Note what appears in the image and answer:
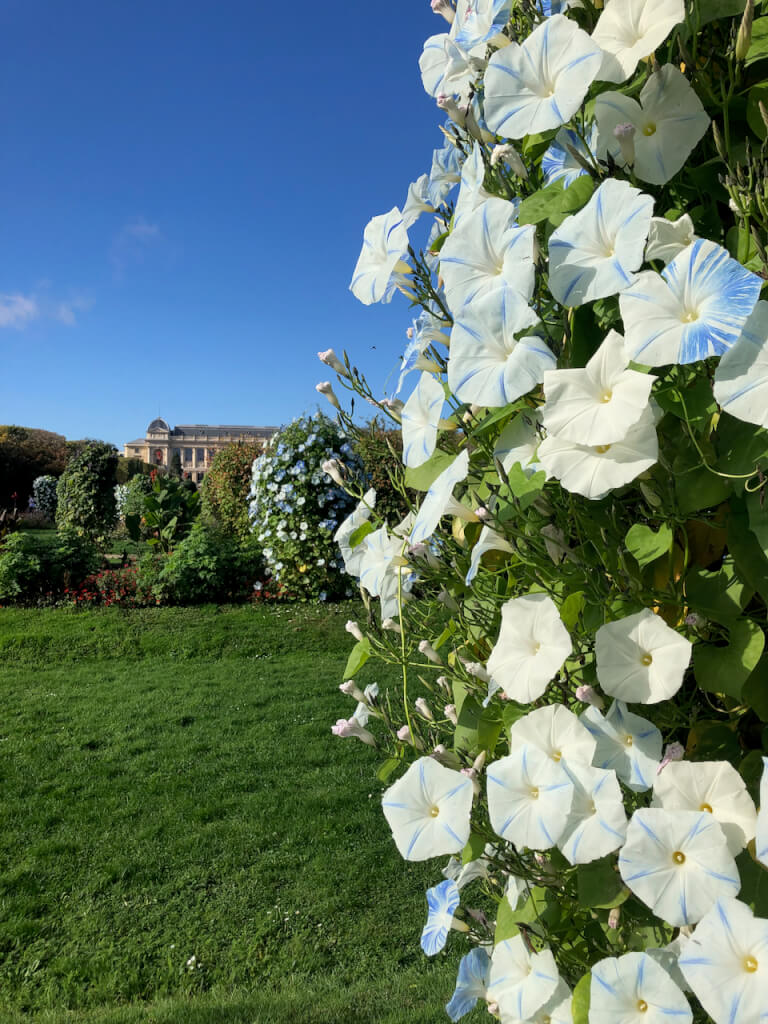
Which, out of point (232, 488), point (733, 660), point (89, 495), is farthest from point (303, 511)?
point (733, 660)

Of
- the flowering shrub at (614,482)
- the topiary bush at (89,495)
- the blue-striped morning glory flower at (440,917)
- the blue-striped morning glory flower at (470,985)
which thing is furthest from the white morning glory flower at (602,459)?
the topiary bush at (89,495)

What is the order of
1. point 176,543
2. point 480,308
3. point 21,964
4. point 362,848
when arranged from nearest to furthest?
point 480,308 < point 21,964 < point 362,848 < point 176,543

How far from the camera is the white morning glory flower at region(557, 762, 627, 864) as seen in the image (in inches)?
30.8

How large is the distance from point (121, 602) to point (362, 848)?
6.02 metres

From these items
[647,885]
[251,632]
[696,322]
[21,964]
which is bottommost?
[21,964]

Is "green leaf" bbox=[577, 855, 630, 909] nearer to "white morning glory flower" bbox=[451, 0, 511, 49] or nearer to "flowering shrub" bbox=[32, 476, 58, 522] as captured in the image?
"white morning glory flower" bbox=[451, 0, 511, 49]

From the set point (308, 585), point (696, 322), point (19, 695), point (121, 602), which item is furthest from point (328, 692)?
point (696, 322)

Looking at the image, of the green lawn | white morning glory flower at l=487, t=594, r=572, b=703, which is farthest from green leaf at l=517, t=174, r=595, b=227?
the green lawn

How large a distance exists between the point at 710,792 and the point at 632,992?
0.75 feet

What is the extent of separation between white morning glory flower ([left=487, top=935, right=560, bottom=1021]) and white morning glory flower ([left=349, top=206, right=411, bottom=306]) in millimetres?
925

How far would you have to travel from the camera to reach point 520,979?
97 centimetres

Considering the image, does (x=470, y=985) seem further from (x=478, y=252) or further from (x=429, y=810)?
(x=478, y=252)

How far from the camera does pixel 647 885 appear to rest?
726 mm

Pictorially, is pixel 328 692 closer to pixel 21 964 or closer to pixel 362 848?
pixel 362 848
